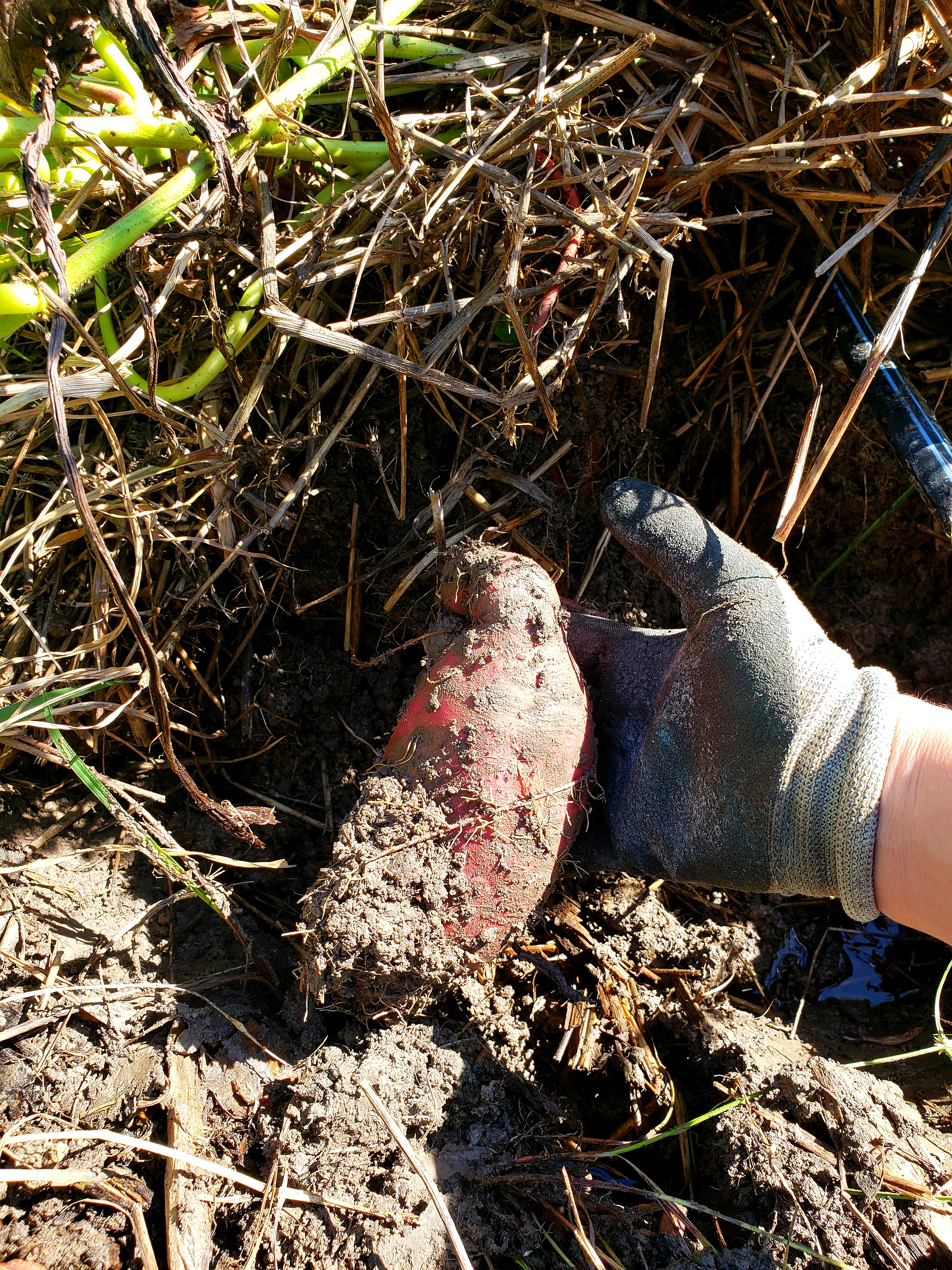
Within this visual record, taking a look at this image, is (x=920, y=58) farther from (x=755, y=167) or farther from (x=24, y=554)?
(x=24, y=554)

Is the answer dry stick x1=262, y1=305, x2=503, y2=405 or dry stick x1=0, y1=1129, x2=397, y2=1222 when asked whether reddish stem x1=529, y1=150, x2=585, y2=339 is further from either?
dry stick x1=0, y1=1129, x2=397, y2=1222

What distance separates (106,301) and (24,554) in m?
0.53

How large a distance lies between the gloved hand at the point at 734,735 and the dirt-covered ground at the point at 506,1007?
0.75 feet

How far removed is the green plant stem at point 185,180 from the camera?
1.32 m

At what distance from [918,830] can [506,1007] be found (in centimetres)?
83

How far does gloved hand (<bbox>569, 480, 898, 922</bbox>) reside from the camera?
145 centimetres

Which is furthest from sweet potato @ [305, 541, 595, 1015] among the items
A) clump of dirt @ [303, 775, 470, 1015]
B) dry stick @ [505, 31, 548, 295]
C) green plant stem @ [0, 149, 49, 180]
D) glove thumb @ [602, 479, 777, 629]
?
green plant stem @ [0, 149, 49, 180]

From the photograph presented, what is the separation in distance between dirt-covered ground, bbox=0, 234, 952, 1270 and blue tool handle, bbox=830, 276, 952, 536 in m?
0.09

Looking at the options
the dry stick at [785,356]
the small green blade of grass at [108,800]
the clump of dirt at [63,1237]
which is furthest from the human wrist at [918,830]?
the clump of dirt at [63,1237]

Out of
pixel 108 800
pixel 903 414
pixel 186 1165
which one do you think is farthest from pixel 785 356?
pixel 186 1165

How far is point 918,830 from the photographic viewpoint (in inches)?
53.7

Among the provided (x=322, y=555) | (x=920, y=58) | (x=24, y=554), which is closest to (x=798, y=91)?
(x=920, y=58)

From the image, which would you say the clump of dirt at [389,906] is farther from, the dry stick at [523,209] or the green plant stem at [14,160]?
the green plant stem at [14,160]

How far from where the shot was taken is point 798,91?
5.33ft
